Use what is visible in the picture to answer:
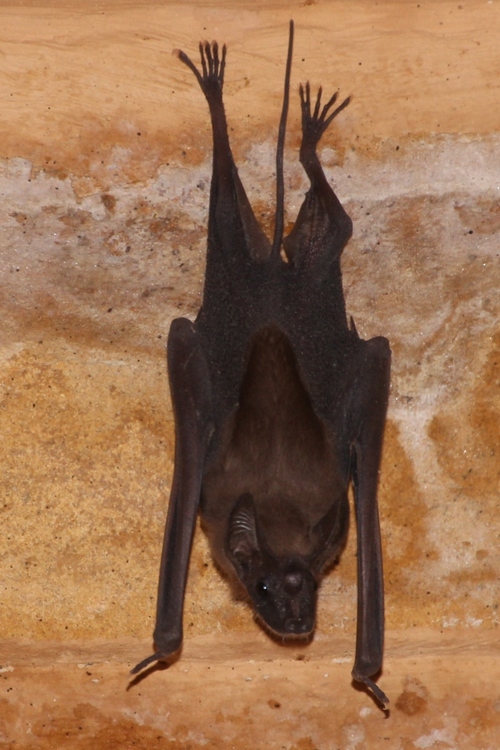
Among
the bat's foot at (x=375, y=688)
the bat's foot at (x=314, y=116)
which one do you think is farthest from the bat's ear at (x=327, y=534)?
the bat's foot at (x=314, y=116)

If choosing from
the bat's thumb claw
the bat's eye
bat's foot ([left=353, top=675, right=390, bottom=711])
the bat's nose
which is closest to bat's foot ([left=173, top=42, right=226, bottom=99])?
the bat's eye

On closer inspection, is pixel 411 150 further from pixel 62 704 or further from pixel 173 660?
pixel 62 704

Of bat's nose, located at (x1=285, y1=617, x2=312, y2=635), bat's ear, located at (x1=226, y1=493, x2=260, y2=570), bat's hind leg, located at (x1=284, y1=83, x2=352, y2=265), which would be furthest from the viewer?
bat's hind leg, located at (x1=284, y1=83, x2=352, y2=265)

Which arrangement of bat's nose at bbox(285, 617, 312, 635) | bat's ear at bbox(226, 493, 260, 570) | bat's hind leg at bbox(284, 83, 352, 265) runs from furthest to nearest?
bat's hind leg at bbox(284, 83, 352, 265) → bat's ear at bbox(226, 493, 260, 570) → bat's nose at bbox(285, 617, 312, 635)

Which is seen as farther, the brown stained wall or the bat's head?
the brown stained wall

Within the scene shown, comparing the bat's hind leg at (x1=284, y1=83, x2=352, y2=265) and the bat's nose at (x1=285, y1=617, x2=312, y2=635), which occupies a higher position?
the bat's hind leg at (x1=284, y1=83, x2=352, y2=265)

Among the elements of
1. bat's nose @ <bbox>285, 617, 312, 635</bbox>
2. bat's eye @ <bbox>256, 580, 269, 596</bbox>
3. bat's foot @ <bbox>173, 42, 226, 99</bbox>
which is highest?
bat's foot @ <bbox>173, 42, 226, 99</bbox>

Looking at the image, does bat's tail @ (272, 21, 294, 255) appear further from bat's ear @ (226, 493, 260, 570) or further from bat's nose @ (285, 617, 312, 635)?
bat's nose @ (285, 617, 312, 635)

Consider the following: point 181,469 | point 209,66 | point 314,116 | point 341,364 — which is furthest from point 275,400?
point 209,66
